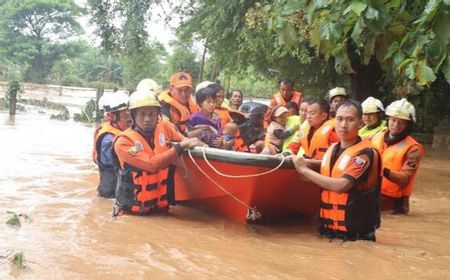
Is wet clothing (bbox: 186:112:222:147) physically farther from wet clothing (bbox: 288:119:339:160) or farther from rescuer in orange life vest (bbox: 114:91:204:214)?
wet clothing (bbox: 288:119:339:160)

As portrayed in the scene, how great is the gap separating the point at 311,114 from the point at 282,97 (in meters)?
3.37

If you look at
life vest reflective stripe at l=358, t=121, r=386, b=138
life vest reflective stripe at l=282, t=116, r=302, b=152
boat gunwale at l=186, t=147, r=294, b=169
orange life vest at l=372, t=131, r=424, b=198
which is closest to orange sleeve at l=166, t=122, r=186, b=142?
boat gunwale at l=186, t=147, r=294, b=169

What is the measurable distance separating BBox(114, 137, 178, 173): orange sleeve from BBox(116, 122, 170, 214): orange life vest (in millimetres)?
46

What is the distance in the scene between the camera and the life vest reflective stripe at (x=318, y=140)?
16.8ft

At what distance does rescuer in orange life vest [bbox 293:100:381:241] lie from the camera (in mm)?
4074

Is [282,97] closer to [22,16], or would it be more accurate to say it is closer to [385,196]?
[385,196]

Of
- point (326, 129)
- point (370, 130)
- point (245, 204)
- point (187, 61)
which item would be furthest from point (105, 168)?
point (187, 61)

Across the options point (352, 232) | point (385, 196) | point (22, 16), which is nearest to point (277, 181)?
point (352, 232)

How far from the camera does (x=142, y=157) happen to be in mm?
4773

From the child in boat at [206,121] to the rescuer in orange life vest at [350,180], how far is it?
1.46 metres

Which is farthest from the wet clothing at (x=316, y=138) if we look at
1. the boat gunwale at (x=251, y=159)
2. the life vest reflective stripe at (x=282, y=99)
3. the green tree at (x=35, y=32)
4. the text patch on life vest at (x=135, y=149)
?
the green tree at (x=35, y=32)

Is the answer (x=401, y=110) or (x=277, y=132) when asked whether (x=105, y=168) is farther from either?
(x=401, y=110)

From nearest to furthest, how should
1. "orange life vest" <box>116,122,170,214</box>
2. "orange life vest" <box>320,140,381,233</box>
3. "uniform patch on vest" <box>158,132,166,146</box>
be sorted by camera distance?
"orange life vest" <box>320,140,381,233</box> < "orange life vest" <box>116,122,170,214</box> < "uniform patch on vest" <box>158,132,166,146</box>

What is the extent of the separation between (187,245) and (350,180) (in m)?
1.38
